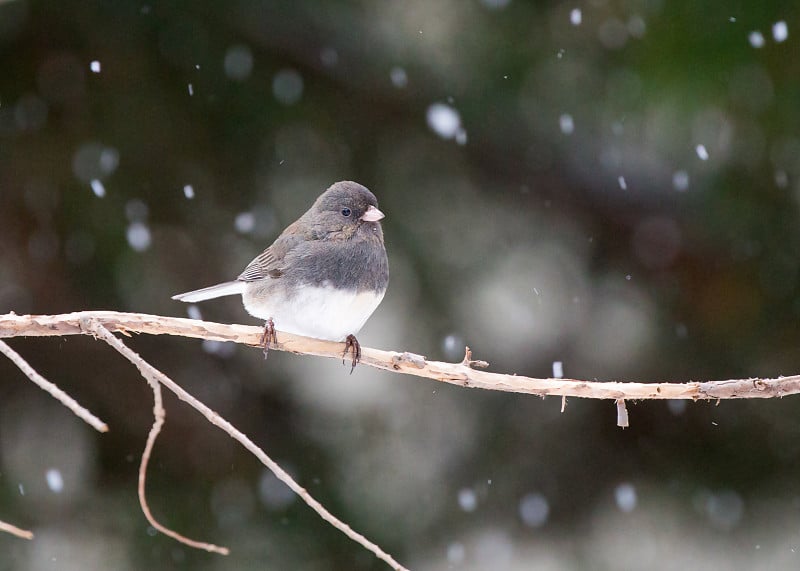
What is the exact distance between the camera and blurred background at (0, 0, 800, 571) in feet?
8.16

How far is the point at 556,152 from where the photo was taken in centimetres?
275

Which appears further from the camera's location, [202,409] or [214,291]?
[214,291]

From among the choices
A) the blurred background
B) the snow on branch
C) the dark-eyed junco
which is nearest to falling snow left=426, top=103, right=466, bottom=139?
the blurred background

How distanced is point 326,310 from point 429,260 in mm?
899

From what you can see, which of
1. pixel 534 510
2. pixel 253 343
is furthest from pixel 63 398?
pixel 534 510

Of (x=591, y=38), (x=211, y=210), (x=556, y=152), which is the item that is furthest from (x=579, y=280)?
(x=211, y=210)

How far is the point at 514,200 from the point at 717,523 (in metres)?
1.20

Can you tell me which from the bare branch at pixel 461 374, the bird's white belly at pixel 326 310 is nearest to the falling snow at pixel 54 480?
the bird's white belly at pixel 326 310

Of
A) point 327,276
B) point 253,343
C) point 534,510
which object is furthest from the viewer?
point 534,510

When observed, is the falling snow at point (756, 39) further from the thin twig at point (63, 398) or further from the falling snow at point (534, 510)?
the thin twig at point (63, 398)

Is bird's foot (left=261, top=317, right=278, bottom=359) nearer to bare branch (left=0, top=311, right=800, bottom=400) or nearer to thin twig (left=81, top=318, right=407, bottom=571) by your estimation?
bare branch (left=0, top=311, right=800, bottom=400)

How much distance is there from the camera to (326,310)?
1879 millimetres

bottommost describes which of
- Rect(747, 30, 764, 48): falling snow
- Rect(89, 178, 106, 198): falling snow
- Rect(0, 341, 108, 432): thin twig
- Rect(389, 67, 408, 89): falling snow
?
Rect(0, 341, 108, 432): thin twig

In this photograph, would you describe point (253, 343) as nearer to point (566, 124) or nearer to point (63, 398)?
point (63, 398)
